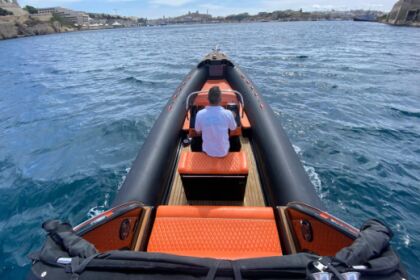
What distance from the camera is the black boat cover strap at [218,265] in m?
1.35

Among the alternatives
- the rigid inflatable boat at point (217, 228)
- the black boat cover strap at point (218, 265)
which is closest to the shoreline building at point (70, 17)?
the rigid inflatable boat at point (217, 228)

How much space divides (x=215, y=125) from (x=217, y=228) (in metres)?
1.20

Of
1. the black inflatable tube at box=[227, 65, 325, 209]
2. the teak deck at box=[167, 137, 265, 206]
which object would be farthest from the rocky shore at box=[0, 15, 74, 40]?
the teak deck at box=[167, 137, 265, 206]

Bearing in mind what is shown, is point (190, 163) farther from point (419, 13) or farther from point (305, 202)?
point (419, 13)

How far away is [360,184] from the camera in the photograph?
4547 millimetres

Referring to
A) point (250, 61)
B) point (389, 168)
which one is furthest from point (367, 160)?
point (250, 61)

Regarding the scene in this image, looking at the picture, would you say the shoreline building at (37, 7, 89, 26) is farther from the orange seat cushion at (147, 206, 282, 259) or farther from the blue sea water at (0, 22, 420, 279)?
the orange seat cushion at (147, 206, 282, 259)

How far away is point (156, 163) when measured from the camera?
362cm

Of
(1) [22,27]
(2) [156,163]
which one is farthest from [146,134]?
(1) [22,27]

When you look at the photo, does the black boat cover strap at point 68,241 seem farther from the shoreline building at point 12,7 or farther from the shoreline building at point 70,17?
the shoreline building at point 70,17

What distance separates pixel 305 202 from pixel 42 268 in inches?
99.0

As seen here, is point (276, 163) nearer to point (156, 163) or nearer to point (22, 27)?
point (156, 163)

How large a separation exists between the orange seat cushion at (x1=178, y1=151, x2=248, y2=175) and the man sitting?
93mm

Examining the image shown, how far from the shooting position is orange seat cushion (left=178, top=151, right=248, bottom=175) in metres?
2.94
